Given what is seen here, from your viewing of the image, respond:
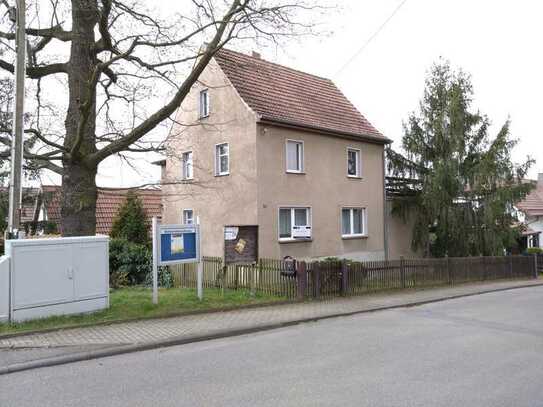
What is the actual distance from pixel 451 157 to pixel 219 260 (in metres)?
11.9

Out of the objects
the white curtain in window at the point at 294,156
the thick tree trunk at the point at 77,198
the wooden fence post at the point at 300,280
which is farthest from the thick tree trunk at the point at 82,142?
the white curtain in window at the point at 294,156

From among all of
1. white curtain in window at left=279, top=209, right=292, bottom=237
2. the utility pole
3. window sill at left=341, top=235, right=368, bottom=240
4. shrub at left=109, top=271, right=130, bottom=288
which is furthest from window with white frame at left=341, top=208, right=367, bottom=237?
the utility pole

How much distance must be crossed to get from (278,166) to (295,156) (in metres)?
1.18

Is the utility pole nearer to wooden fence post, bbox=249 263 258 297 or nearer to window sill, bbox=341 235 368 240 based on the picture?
wooden fence post, bbox=249 263 258 297

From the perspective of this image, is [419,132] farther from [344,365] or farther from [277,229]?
[344,365]

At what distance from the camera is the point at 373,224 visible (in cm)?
2088

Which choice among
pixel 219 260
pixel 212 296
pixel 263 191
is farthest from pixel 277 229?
pixel 212 296

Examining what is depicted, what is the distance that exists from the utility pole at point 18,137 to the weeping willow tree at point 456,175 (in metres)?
15.7

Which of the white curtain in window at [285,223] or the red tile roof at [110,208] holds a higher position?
the red tile roof at [110,208]

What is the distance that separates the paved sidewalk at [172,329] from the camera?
7551 mm

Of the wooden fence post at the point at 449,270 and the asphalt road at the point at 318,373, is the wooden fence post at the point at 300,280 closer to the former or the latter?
the asphalt road at the point at 318,373

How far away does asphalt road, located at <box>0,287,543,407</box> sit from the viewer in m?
5.29

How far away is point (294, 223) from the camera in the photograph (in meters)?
18.1

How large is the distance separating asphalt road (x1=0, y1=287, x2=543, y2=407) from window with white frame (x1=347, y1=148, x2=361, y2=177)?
37.9ft
